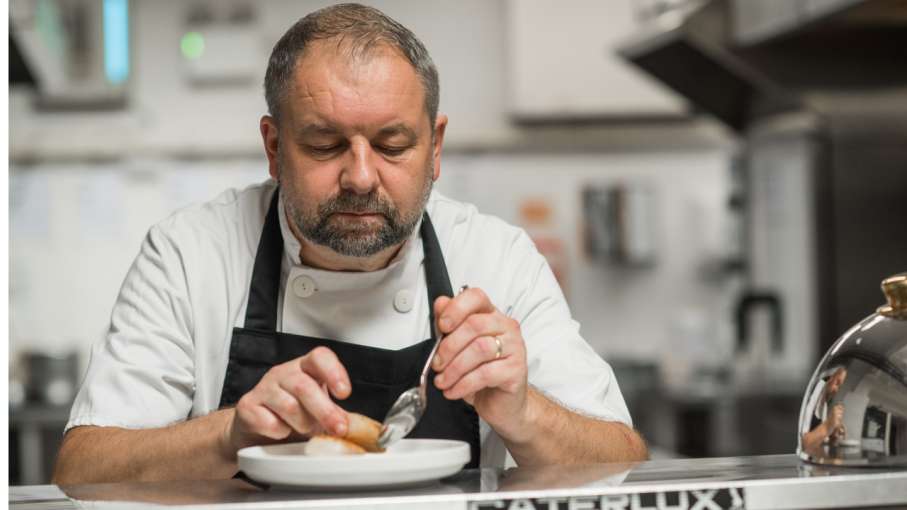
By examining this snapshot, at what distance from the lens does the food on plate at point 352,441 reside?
1.16 m

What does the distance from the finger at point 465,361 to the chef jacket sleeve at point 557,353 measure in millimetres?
435

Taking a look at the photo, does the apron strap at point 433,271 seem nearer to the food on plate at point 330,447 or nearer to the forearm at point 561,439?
the forearm at point 561,439

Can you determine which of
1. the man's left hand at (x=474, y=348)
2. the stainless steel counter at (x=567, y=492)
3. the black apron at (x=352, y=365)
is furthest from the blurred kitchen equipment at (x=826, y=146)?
the stainless steel counter at (x=567, y=492)

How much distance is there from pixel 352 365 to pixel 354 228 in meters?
0.25

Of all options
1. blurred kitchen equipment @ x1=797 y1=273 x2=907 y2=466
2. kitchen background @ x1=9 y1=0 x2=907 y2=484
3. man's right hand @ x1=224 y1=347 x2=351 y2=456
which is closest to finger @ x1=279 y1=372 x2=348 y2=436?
man's right hand @ x1=224 y1=347 x2=351 y2=456

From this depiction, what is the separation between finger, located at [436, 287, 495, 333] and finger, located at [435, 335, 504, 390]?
29 mm

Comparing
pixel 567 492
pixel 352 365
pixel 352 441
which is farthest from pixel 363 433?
pixel 352 365

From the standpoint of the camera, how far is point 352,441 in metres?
1.19

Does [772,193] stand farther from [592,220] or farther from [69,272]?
[69,272]

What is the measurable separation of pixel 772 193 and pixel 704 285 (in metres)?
1.45

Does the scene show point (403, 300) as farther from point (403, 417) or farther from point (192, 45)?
point (192, 45)

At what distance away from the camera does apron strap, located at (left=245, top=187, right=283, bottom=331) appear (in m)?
1.73

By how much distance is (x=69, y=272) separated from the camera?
5.30 meters

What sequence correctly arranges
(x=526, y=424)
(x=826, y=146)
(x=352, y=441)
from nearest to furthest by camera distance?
(x=352, y=441) → (x=526, y=424) → (x=826, y=146)
